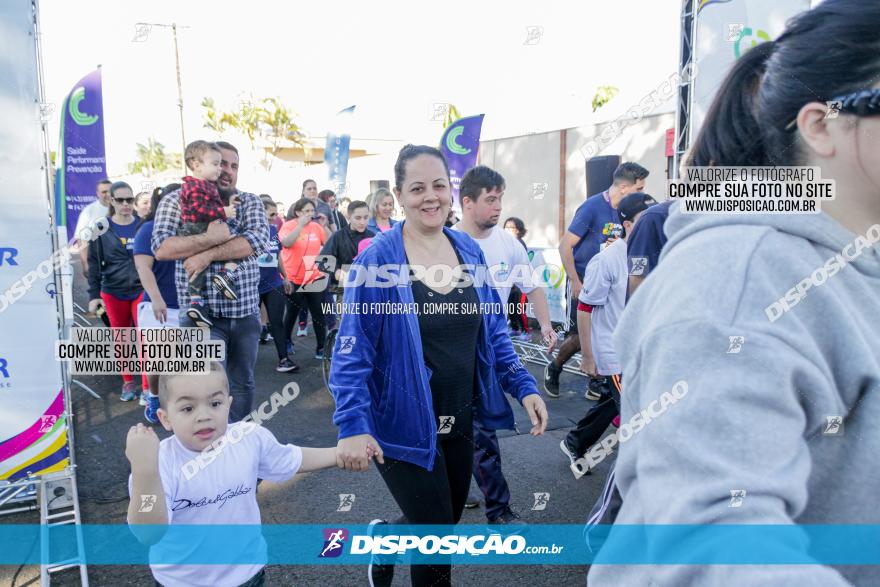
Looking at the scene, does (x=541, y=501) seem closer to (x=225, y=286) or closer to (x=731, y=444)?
(x=225, y=286)

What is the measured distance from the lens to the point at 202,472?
2.09 metres

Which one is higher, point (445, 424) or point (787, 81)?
point (787, 81)

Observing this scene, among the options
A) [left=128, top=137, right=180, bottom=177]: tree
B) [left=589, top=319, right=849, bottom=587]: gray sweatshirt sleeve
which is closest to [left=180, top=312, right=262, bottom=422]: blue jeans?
[left=589, top=319, right=849, bottom=587]: gray sweatshirt sleeve

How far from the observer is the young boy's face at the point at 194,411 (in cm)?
211

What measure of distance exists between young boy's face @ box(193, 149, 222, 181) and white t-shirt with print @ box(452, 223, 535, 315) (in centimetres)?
175

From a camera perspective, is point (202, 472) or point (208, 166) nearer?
point (202, 472)

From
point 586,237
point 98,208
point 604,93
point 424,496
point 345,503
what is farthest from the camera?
point 604,93

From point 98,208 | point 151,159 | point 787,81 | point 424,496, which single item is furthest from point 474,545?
point 151,159

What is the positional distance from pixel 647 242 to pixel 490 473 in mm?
1775

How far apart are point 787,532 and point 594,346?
396 cm

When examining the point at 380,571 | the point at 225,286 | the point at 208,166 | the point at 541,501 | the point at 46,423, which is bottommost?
the point at 541,501

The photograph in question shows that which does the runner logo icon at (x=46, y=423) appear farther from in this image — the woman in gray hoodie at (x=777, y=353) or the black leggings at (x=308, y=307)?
the woman in gray hoodie at (x=777, y=353)

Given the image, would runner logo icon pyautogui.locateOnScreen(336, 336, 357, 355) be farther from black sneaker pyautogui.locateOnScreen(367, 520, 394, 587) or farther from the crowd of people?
black sneaker pyautogui.locateOnScreen(367, 520, 394, 587)

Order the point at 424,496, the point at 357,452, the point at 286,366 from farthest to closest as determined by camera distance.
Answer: the point at 286,366
the point at 424,496
the point at 357,452
